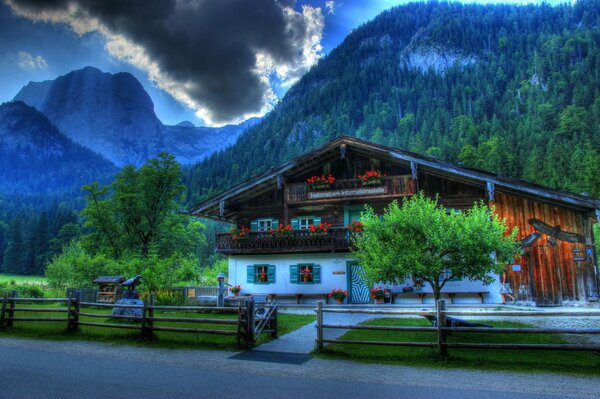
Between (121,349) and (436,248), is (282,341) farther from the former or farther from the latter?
(436,248)

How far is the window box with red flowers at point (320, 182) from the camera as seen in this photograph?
25.2 m

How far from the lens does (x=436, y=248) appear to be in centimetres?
1331

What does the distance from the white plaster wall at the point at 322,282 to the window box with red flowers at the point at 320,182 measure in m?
3.97

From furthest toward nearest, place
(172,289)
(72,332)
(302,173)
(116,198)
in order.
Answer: (116,198) → (302,173) → (172,289) → (72,332)

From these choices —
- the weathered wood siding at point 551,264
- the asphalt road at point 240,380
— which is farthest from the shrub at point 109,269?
the weathered wood siding at point 551,264

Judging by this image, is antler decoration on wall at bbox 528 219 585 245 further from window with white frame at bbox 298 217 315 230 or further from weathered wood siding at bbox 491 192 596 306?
window with white frame at bbox 298 217 315 230

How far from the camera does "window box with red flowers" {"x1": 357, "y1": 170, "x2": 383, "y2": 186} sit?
24250 mm

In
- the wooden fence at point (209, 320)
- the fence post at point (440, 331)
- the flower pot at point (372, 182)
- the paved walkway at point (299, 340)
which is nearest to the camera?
the fence post at point (440, 331)

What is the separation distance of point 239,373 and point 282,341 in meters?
3.76

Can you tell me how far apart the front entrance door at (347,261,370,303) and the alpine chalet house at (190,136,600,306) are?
2.2 inches

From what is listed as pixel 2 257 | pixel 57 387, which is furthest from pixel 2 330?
pixel 2 257

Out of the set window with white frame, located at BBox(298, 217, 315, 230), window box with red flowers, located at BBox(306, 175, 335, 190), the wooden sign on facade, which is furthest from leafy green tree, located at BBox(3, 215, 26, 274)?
the wooden sign on facade

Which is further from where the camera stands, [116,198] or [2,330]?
[116,198]

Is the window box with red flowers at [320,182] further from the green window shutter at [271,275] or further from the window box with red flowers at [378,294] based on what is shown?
the window box with red flowers at [378,294]
